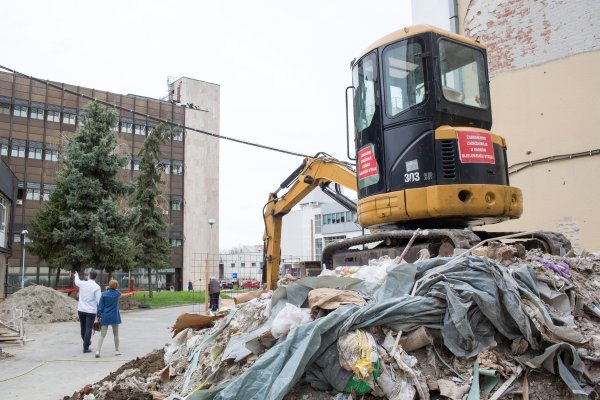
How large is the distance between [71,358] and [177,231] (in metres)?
48.7

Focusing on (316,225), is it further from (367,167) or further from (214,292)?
(367,167)

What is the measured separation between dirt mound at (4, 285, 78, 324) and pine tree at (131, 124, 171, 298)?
1254 cm

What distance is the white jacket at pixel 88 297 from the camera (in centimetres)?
1143

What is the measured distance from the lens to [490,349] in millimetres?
4484

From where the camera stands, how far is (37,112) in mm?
50781

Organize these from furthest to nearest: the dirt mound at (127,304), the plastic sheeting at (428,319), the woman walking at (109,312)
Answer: the dirt mound at (127,304) < the woman walking at (109,312) < the plastic sheeting at (428,319)

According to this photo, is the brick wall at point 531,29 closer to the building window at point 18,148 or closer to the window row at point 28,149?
the window row at point 28,149

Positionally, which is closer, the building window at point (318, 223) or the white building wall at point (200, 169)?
the white building wall at point (200, 169)

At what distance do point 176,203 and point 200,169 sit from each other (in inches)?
208

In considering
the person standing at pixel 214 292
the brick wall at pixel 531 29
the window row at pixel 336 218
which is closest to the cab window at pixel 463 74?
the brick wall at pixel 531 29

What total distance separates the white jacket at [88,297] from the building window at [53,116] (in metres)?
45.9

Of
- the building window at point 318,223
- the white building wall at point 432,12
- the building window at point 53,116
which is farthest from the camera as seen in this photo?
the building window at point 318,223

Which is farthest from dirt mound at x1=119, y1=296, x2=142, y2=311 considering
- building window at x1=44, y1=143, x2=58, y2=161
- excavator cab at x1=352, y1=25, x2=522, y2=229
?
building window at x1=44, y1=143, x2=58, y2=161

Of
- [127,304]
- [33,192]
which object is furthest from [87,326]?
[33,192]
